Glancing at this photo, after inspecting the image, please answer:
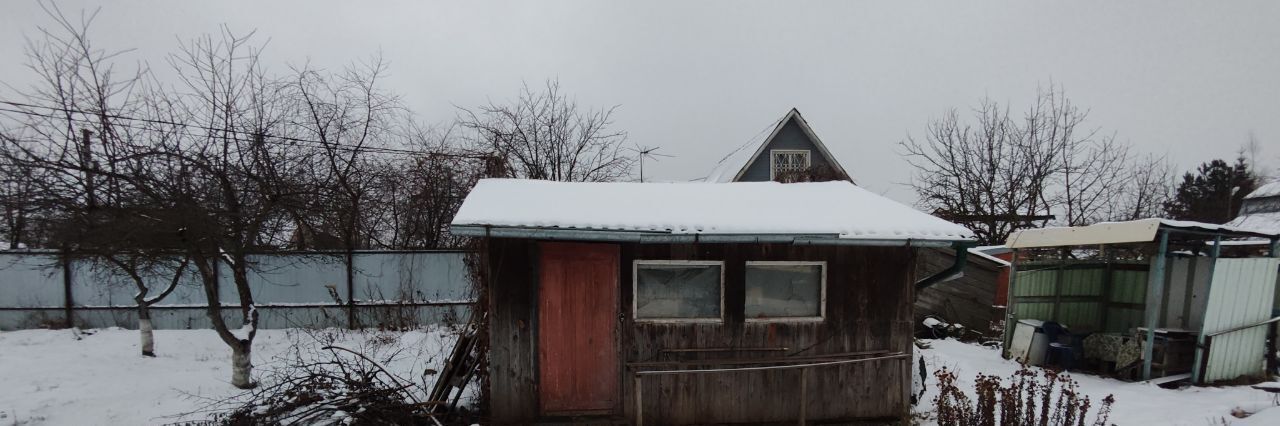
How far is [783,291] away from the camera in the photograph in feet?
17.6

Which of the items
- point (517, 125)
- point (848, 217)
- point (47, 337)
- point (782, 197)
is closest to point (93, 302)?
point (47, 337)

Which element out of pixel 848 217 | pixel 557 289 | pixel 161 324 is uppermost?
pixel 848 217

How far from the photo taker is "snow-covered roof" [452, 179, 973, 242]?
14.9 ft

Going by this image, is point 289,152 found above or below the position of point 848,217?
above

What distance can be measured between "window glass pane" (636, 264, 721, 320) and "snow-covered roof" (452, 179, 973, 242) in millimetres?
669

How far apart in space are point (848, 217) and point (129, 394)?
9034 mm

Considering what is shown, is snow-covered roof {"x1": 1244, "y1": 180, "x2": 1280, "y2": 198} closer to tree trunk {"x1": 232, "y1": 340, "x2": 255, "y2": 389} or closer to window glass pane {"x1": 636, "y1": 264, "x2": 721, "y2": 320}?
window glass pane {"x1": 636, "y1": 264, "x2": 721, "y2": 320}

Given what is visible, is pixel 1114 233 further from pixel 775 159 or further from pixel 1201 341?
pixel 775 159

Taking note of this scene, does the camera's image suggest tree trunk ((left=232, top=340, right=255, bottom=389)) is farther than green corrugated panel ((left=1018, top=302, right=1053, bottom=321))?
No

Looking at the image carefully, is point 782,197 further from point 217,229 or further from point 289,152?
point 289,152

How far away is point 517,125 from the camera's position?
49.5 feet

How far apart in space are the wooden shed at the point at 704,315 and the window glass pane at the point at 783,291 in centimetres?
1

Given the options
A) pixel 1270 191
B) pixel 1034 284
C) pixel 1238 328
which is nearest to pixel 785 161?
pixel 1034 284

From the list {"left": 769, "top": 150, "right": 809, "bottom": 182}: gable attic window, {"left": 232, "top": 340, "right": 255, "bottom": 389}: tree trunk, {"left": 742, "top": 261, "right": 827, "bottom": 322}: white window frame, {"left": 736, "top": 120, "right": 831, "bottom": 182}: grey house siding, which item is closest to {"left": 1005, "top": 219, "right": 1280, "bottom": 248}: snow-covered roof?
{"left": 742, "top": 261, "right": 827, "bottom": 322}: white window frame
